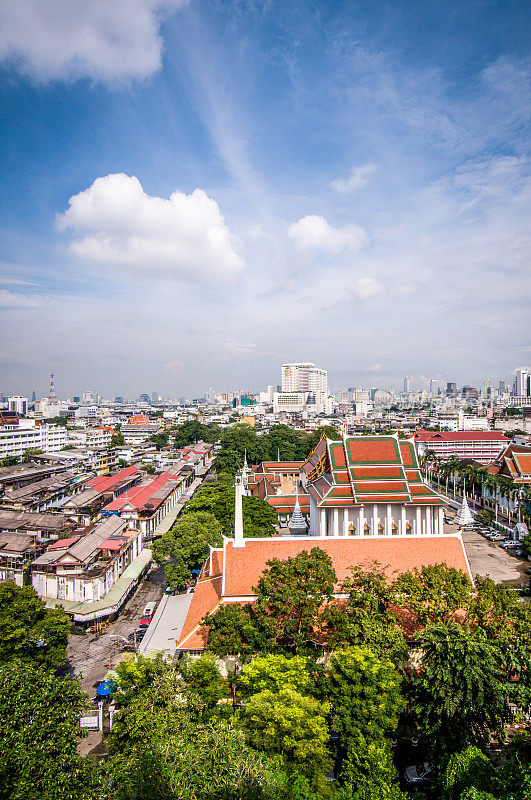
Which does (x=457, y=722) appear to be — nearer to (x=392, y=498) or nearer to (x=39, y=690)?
(x=39, y=690)

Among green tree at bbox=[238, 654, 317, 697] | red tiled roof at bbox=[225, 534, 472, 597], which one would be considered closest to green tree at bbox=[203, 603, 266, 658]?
green tree at bbox=[238, 654, 317, 697]

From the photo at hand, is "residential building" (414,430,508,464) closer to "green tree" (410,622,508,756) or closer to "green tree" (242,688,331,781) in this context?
"green tree" (410,622,508,756)

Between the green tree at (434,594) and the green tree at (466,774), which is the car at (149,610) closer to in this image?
the green tree at (434,594)

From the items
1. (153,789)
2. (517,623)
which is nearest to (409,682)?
(517,623)

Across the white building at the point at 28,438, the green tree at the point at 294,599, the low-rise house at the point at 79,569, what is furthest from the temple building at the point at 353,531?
the white building at the point at 28,438

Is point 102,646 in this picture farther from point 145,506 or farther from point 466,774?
point 466,774

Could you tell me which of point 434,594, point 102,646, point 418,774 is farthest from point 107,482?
point 418,774

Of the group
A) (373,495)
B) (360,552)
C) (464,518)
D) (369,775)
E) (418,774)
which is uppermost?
(373,495)
